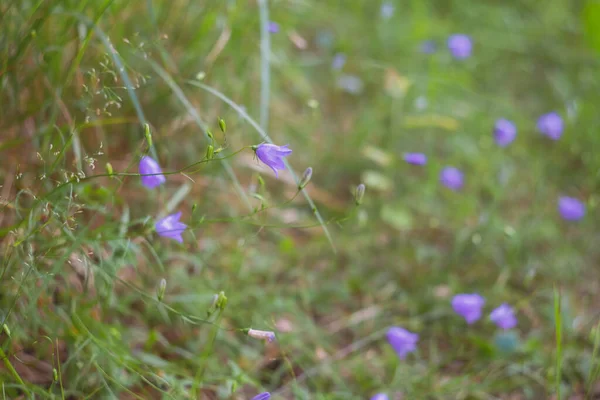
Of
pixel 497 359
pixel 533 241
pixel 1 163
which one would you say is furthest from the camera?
pixel 533 241

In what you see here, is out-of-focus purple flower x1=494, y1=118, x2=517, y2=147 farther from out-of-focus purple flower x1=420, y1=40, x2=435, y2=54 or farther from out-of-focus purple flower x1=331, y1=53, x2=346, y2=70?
out-of-focus purple flower x1=331, y1=53, x2=346, y2=70

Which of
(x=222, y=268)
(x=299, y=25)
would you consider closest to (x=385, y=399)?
(x=222, y=268)

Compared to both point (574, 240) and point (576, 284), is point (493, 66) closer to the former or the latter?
point (574, 240)

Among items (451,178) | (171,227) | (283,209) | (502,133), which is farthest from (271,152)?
(502,133)

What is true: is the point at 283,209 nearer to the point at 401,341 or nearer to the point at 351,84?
the point at 401,341

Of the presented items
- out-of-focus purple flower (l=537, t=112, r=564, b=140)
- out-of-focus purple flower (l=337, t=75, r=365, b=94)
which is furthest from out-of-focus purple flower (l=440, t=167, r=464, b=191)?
out-of-focus purple flower (l=337, t=75, r=365, b=94)
